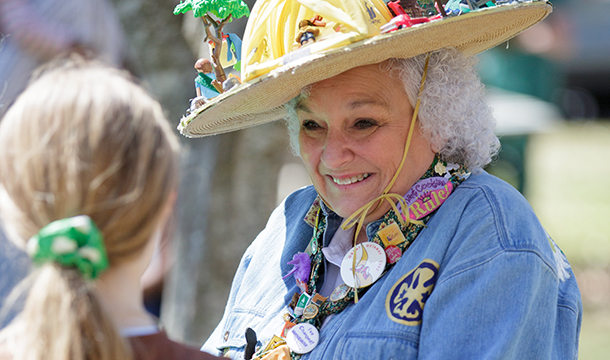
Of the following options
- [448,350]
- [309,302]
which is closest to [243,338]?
[309,302]

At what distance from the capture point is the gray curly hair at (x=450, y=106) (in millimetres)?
2037

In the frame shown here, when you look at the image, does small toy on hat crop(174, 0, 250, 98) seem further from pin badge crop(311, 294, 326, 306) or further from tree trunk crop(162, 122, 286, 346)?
tree trunk crop(162, 122, 286, 346)

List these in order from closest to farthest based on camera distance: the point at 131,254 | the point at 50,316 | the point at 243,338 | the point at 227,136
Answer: the point at 50,316 < the point at 131,254 < the point at 243,338 < the point at 227,136

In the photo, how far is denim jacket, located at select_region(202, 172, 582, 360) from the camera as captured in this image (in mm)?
1630

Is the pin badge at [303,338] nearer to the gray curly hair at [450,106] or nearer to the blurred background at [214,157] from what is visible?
the gray curly hair at [450,106]

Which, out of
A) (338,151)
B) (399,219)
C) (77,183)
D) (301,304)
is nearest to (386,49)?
(338,151)

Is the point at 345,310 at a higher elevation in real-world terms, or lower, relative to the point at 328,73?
lower

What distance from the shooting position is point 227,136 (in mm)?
4512

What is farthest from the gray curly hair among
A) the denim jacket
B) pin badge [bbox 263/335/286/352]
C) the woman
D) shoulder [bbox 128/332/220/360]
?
shoulder [bbox 128/332/220/360]

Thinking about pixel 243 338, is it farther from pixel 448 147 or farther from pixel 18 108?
pixel 18 108

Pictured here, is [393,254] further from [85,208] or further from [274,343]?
[85,208]

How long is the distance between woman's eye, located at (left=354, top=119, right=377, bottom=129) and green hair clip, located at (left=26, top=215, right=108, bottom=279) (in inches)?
45.9

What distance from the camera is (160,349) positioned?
1.24 meters

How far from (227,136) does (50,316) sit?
3.47 meters
